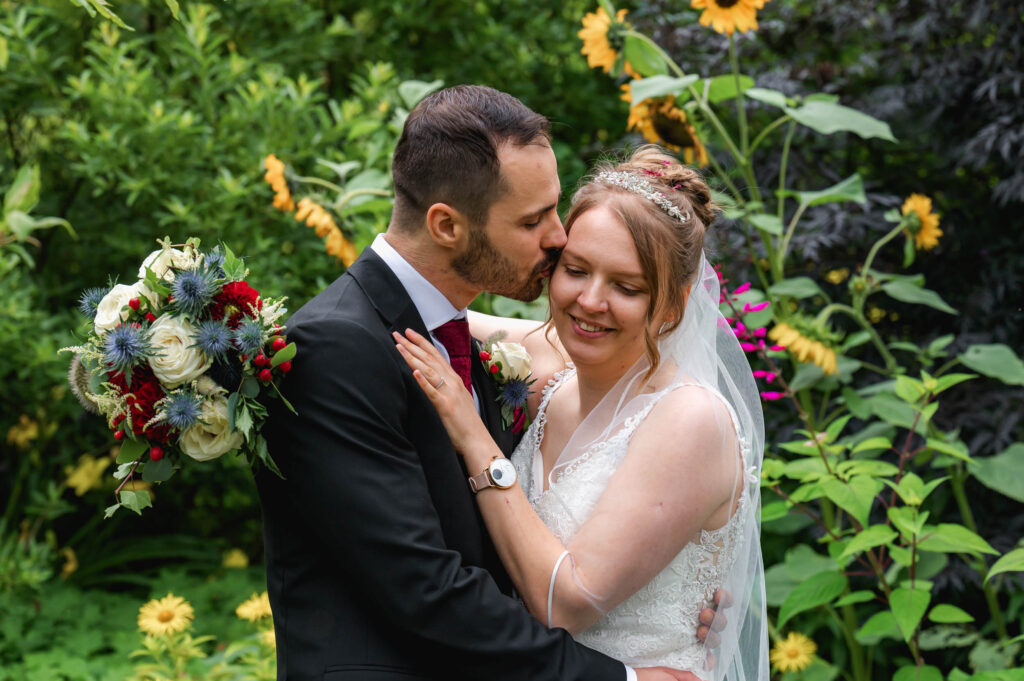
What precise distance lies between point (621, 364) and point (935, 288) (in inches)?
96.0

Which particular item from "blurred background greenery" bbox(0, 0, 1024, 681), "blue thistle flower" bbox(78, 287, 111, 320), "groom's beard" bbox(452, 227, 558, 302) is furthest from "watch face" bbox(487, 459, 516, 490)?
"blurred background greenery" bbox(0, 0, 1024, 681)

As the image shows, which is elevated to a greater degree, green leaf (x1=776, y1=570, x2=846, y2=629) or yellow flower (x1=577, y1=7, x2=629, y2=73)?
yellow flower (x1=577, y1=7, x2=629, y2=73)

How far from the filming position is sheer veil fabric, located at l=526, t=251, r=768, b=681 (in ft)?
8.09

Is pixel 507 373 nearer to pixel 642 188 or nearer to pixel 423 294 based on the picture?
pixel 423 294

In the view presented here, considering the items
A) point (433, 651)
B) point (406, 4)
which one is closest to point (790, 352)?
point (433, 651)

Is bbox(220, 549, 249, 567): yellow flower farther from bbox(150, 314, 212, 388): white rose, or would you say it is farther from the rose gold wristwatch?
bbox(150, 314, 212, 388): white rose

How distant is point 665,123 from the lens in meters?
3.71

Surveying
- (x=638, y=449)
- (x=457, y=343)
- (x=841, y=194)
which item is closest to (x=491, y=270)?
(x=457, y=343)

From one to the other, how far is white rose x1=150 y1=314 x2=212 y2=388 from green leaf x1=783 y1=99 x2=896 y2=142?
7.76ft

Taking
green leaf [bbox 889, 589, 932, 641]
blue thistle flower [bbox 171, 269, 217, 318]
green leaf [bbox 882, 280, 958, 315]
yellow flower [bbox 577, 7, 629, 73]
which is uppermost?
yellow flower [bbox 577, 7, 629, 73]

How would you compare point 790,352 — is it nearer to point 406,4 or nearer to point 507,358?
point 507,358

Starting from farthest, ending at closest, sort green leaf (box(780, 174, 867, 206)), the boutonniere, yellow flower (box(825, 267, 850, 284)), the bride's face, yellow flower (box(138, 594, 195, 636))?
yellow flower (box(825, 267, 850, 284)) → green leaf (box(780, 174, 867, 206)) → yellow flower (box(138, 594, 195, 636)) → the boutonniere → the bride's face

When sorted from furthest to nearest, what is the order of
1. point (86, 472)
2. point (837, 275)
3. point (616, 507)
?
point (86, 472)
point (837, 275)
point (616, 507)

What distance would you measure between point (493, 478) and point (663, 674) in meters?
0.73
